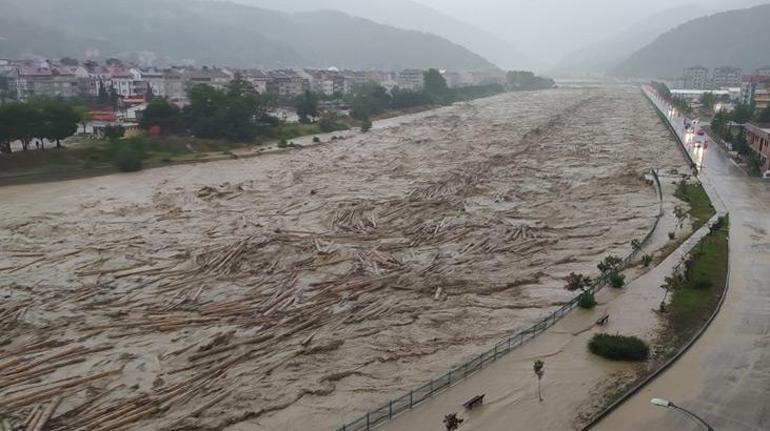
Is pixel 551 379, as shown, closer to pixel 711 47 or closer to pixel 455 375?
pixel 455 375

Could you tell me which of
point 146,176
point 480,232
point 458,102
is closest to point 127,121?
point 146,176

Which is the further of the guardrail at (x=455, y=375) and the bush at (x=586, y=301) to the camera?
the bush at (x=586, y=301)

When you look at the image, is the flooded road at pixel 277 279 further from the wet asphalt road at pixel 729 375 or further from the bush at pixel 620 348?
the wet asphalt road at pixel 729 375

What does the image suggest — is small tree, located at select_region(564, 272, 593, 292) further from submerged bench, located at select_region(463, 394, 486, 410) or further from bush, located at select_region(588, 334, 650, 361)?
submerged bench, located at select_region(463, 394, 486, 410)

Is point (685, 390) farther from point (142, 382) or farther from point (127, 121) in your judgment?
point (127, 121)

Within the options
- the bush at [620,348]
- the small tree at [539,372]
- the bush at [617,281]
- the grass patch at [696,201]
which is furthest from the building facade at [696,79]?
the small tree at [539,372]

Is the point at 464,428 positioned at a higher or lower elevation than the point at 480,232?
lower
